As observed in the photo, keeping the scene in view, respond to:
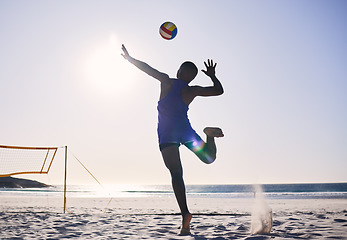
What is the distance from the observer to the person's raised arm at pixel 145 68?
11.0 ft

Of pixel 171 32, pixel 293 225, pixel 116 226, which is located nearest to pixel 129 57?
pixel 171 32

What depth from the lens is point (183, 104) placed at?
3.49 meters

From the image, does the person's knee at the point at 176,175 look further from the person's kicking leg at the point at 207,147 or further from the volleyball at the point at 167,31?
the volleyball at the point at 167,31

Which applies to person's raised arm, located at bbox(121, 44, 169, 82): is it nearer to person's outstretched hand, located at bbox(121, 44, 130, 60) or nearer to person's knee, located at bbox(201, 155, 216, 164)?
person's outstretched hand, located at bbox(121, 44, 130, 60)

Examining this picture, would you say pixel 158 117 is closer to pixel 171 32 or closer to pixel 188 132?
pixel 188 132

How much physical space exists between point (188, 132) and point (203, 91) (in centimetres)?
46

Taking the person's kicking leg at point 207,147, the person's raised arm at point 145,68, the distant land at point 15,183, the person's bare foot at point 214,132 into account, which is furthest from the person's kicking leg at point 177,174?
the distant land at point 15,183

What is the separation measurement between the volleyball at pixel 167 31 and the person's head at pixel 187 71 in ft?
4.20

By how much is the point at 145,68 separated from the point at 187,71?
20.2 inches

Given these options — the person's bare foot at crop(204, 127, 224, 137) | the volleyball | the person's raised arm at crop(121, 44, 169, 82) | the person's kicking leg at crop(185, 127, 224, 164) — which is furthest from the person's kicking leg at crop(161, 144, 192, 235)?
the volleyball

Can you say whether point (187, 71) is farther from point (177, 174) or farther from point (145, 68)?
point (177, 174)

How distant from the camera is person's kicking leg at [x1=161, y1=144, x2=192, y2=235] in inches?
129

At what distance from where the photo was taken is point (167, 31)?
4.74 m

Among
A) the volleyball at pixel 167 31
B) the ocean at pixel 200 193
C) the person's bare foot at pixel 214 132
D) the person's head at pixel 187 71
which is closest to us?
the person's bare foot at pixel 214 132
